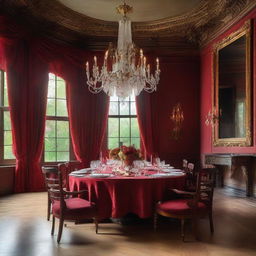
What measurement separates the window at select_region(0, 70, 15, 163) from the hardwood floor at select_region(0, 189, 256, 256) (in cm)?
226

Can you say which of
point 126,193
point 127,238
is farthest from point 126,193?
point 127,238

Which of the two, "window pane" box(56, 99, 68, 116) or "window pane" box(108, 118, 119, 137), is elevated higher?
"window pane" box(56, 99, 68, 116)

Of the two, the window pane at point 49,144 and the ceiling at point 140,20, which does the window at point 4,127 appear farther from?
the ceiling at point 140,20

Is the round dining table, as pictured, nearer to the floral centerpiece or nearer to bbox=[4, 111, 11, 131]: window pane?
the floral centerpiece

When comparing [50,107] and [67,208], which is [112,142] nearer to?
[50,107]

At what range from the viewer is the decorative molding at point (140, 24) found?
6.43m

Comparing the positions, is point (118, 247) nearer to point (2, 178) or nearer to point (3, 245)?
point (3, 245)

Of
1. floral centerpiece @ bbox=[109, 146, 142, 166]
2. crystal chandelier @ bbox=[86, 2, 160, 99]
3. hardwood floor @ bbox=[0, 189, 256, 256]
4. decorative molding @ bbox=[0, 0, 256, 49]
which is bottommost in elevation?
hardwood floor @ bbox=[0, 189, 256, 256]

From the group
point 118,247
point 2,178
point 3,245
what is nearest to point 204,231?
point 118,247

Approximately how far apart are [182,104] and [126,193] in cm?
503

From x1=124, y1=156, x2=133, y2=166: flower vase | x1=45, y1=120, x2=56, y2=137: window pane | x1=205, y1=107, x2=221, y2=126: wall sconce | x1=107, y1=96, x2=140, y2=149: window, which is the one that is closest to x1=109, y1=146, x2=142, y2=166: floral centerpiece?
x1=124, y1=156, x2=133, y2=166: flower vase

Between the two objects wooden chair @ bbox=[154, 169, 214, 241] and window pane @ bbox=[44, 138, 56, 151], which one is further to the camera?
window pane @ bbox=[44, 138, 56, 151]

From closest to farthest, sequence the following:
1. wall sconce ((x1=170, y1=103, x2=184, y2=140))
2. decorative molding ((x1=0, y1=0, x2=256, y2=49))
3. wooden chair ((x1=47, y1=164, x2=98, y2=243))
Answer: wooden chair ((x1=47, y1=164, x2=98, y2=243))
decorative molding ((x1=0, y1=0, x2=256, y2=49))
wall sconce ((x1=170, y1=103, x2=184, y2=140))

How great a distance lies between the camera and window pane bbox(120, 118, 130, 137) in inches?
335
